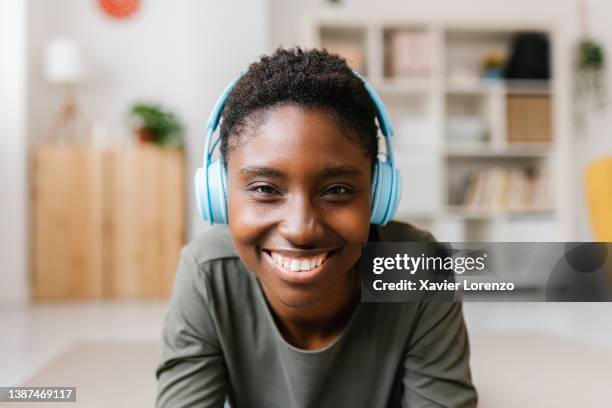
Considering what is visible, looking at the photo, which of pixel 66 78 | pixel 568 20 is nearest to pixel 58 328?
pixel 66 78

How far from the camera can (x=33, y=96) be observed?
3334 mm

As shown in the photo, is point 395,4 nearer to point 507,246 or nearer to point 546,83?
point 546,83

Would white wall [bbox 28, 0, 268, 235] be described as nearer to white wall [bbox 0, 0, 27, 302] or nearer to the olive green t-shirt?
white wall [bbox 0, 0, 27, 302]

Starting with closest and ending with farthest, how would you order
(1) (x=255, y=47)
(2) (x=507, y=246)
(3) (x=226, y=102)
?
1. (2) (x=507, y=246)
2. (3) (x=226, y=102)
3. (1) (x=255, y=47)

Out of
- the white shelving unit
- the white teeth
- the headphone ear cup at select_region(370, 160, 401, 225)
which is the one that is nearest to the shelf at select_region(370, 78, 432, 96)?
the white shelving unit

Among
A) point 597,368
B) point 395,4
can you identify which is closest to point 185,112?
point 395,4

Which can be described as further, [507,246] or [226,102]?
[226,102]

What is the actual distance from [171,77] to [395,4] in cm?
143

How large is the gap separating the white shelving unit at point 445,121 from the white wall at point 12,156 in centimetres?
157

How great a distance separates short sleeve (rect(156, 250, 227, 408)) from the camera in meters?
0.70

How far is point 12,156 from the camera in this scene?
3088 mm

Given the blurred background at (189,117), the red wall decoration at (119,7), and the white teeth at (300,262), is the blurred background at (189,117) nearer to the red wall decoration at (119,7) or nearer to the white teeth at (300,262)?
the red wall decoration at (119,7)

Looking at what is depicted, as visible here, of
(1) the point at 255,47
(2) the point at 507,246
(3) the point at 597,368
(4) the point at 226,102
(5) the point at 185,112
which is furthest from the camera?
(5) the point at 185,112

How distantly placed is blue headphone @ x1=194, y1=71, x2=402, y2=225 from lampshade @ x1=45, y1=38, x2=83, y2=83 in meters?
2.86
